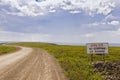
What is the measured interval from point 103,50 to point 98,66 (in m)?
5.89

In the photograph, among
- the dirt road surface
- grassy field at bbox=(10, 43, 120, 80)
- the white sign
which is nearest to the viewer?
the dirt road surface

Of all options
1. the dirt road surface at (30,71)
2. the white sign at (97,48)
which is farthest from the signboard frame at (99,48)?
the dirt road surface at (30,71)

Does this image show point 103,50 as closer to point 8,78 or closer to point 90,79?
point 90,79

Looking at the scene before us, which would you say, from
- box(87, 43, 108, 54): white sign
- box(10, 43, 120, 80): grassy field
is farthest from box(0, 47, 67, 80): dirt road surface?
box(87, 43, 108, 54): white sign

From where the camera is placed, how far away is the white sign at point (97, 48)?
1406 inches

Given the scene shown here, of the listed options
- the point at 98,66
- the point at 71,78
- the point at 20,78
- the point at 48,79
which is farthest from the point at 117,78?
the point at 98,66

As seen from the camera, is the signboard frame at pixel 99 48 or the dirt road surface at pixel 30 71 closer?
the dirt road surface at pixel 30 71

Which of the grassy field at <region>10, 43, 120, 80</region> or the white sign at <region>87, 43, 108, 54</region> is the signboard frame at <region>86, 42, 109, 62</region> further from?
the grassy field at <region>10, 43, 120, 80</region>

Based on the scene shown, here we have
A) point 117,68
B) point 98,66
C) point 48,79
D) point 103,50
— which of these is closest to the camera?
point 48,79

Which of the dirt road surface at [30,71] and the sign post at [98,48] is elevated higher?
the sign post at [98,48]

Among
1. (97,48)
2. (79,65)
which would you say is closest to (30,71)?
(79,65)

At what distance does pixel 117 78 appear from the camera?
67.5 feet

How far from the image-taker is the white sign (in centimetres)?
3572

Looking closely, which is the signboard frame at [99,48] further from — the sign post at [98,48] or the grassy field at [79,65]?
the grassy field at [79,65]
